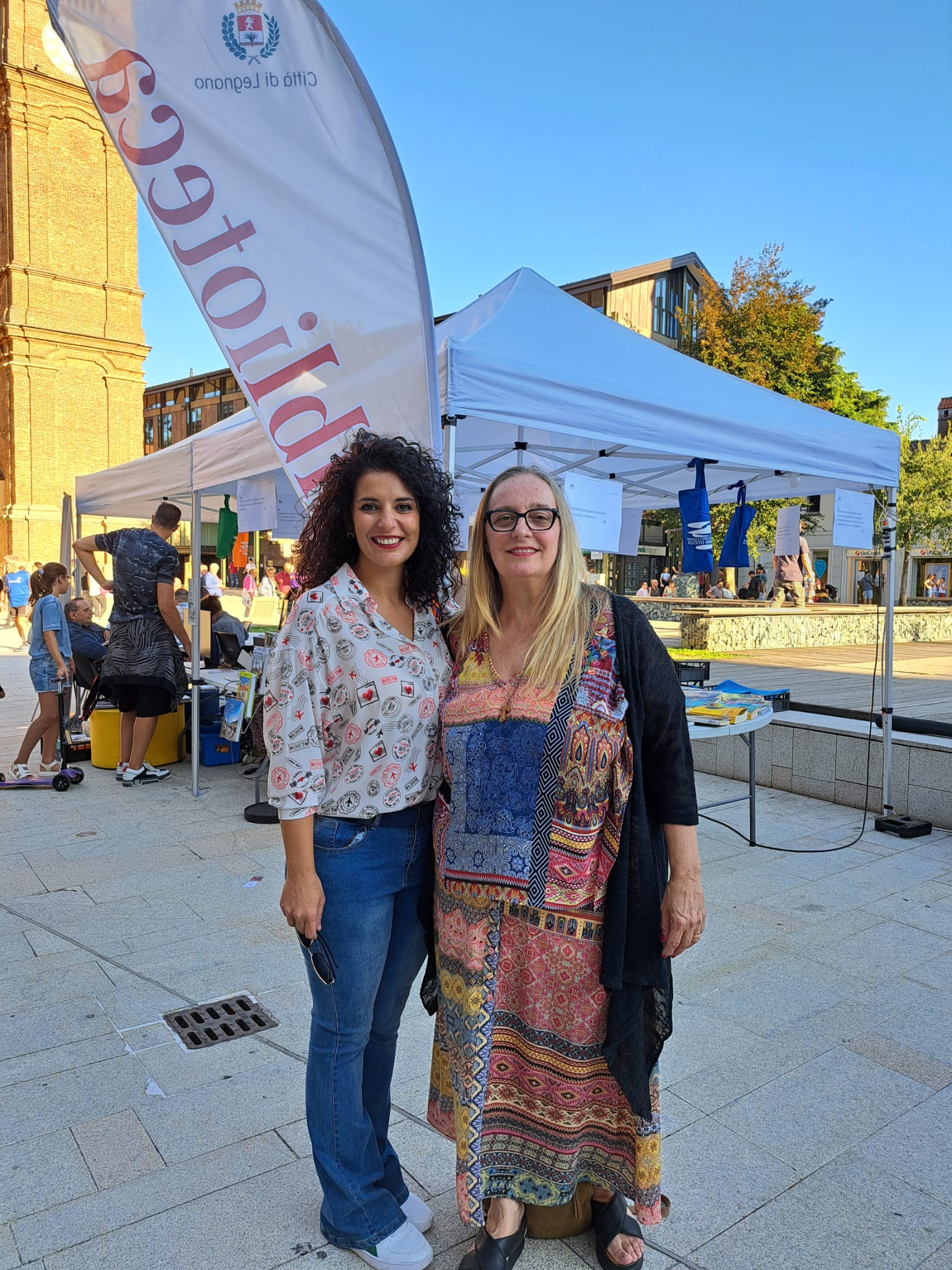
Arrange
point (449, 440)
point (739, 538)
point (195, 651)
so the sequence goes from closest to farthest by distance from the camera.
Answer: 1. point (449, 440)
2. point (195, 651)
3. point (739, 538)

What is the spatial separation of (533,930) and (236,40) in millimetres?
3139

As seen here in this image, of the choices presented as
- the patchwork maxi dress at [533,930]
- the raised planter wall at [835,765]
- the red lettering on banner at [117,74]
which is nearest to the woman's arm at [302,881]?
the patchwork maxi dress at [533,930]

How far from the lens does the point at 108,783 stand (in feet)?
21.9

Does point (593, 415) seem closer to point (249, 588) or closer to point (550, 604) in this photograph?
point (550, 604)

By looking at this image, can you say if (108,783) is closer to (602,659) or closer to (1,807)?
(1,807)

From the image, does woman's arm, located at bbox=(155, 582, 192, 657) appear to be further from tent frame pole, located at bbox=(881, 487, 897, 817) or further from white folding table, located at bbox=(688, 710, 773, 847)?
tent frame pole, located at bbox=(881, 487, 897, 817)

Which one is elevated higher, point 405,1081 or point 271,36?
point 271,36

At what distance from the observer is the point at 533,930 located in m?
1.79

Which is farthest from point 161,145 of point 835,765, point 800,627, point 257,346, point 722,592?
point 722,592

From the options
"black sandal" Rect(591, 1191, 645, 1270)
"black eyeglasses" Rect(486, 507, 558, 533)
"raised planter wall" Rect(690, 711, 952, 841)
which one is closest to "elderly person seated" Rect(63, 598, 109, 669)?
"raised planter wall" Rect(690, 711, 952, 841)

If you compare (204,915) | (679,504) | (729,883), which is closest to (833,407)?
(679,504)

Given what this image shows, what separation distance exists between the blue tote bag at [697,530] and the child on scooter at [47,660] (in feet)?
15.4

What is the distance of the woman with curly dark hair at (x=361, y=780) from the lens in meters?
1.74

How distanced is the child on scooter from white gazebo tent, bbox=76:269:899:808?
3.76 ft
